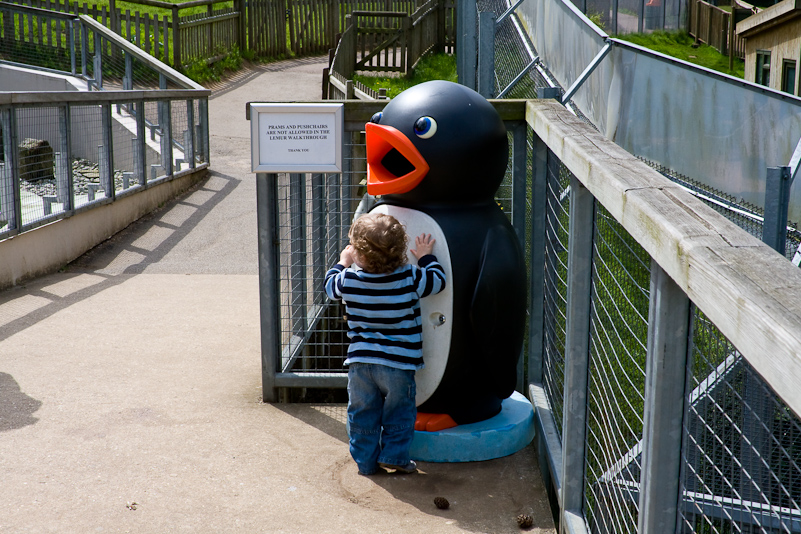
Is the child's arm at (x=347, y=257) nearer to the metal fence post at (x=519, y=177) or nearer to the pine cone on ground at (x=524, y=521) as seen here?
the metal fence post at (x=519, y=177)

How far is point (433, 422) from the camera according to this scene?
11.8 ft

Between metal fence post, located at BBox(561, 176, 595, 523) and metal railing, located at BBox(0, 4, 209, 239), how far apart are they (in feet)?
16.2

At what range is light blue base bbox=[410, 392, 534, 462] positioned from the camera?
358 centimetres

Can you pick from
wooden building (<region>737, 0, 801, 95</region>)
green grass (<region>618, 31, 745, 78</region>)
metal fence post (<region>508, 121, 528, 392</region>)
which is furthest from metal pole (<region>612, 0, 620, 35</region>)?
metal fence post (<region>508, 121, 528, 392</region>)

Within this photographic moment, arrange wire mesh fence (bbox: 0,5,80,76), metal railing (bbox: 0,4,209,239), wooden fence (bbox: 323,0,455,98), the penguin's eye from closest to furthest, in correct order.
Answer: the penguin's eye → metal railing (bbox: 0,4,209,239) → wire mesh fence (bbox: 0,5,80,76) → wooden fence (bbox: 323,0,455,98)

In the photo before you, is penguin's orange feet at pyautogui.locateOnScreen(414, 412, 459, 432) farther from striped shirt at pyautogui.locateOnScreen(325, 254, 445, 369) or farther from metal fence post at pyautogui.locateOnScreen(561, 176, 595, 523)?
metal fence post at pyautogui.locateOnScreen(561, 176, 595, 523)

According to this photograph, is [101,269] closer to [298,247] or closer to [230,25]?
[298,247]

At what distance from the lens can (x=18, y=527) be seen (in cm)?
302

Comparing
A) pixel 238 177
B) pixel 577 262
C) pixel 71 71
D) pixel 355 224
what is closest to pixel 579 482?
pixel 577 262

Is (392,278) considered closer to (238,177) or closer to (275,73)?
(238,177)

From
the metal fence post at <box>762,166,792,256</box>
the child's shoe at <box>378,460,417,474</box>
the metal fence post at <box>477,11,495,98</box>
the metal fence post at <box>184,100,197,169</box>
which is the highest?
the metal fence post at <box>477,11,495,98</box>

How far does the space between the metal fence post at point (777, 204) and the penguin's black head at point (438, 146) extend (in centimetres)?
107

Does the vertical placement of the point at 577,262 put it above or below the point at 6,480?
above

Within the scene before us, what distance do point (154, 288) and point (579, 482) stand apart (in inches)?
178
